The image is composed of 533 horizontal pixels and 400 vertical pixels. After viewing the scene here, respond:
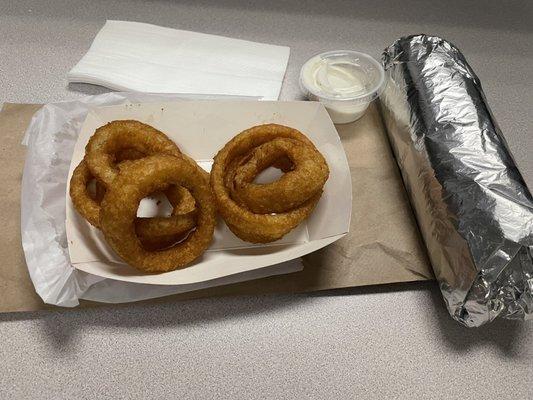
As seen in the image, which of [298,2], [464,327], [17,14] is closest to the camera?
[464,327]

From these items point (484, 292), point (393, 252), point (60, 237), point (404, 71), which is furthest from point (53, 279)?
point (404, 71)

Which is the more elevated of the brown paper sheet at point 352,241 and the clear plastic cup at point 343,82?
the clear plastic cup at point 343,82

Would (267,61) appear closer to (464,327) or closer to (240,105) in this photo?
(240,105)

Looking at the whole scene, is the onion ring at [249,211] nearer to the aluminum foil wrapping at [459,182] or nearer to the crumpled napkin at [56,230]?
the crumpled napkin at [56,230]

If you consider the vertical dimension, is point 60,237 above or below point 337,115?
below

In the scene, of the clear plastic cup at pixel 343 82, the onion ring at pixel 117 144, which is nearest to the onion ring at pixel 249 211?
the onion ring at pixel 117 144

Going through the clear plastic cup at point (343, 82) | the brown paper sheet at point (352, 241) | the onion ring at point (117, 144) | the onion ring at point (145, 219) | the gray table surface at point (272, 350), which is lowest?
the gray table surface at point (272, 350)
